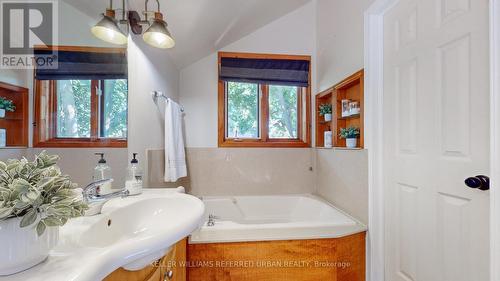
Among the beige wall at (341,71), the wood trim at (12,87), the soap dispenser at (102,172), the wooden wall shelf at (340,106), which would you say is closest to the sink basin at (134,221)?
the soap dispenser at (102,172)

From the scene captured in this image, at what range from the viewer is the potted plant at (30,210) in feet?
1.58

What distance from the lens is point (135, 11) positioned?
145 cm

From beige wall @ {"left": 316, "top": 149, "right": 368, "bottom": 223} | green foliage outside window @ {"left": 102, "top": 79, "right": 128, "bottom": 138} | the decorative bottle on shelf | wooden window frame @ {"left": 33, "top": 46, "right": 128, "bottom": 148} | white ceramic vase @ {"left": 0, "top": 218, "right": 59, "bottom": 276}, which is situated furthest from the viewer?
the decorative bottle on shelf

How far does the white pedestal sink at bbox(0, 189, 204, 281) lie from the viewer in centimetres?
49

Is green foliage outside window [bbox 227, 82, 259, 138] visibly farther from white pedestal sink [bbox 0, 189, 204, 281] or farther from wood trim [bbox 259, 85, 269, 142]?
white pedestal sink [bbox 0, 189, 204, 281]

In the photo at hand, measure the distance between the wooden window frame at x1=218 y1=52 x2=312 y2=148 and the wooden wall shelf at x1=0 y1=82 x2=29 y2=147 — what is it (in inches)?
72.4

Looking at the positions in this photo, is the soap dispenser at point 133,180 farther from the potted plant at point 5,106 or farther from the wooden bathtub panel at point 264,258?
the potted plant at point 5,106

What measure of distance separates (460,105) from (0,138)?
180cm

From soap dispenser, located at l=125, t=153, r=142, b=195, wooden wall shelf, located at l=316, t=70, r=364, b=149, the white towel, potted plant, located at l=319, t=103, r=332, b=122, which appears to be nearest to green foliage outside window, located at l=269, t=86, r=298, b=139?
wooden wall shelf, located at l=316, t=70, r=364, b=149

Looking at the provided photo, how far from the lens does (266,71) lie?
2.58 meters

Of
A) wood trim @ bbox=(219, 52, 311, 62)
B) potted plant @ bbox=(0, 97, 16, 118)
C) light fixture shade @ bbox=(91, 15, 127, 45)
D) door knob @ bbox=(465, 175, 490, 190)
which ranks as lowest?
door knob @ bbox=(465, 175, 490, 190)

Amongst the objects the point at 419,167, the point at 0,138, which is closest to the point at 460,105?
the point at 419,167

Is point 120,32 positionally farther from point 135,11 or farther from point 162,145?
point 162,145

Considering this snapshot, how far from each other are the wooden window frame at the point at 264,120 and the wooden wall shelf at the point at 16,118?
1.84 metres
